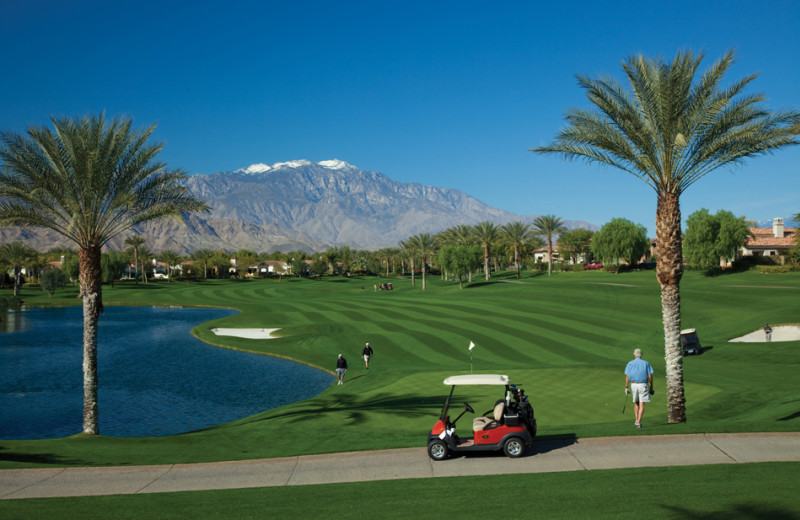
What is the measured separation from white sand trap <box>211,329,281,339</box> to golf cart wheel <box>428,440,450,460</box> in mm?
40206

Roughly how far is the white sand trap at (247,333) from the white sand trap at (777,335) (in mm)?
37999

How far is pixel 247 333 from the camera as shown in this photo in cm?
5481

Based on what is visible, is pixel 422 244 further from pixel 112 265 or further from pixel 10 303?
pixel 10 303

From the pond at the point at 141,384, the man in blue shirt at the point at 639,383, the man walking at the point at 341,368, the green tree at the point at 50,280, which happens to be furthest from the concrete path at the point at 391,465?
the green tree at the point at 50,280

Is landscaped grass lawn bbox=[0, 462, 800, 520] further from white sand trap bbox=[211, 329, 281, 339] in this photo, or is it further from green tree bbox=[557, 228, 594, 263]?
green tree bbox=[557, 228, 594, 263]

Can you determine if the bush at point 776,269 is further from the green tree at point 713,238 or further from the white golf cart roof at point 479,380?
the white golf cart roof at point 479,380

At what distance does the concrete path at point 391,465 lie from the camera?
12.1 meters

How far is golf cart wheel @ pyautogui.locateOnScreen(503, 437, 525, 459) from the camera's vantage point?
13102 mm

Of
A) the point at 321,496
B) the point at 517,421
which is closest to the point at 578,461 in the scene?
the point at 517,421

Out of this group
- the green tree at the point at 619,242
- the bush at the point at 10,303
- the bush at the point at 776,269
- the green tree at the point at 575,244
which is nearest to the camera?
the bush at the point at 776,269

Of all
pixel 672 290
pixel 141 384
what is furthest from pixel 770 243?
pixel 141 384

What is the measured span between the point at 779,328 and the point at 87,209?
4333 cm

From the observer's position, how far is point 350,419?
21.3 meters

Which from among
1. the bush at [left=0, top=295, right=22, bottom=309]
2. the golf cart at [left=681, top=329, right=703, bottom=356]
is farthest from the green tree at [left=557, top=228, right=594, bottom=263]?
the bush at [left=0, top=295, right=22, bottom=309]
